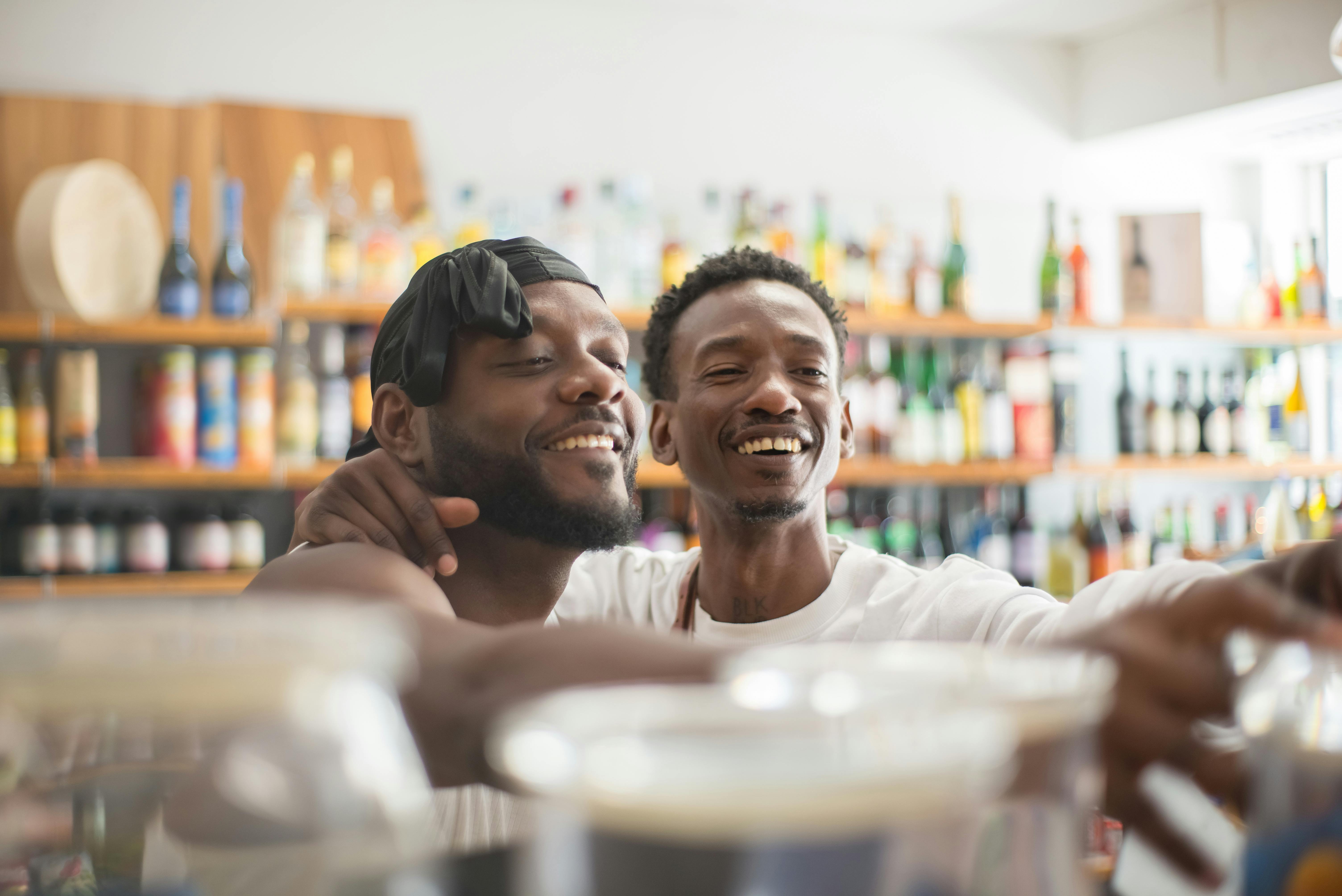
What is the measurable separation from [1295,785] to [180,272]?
3.24m

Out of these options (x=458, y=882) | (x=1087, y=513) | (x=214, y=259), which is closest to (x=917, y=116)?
(x=1087, y=513)

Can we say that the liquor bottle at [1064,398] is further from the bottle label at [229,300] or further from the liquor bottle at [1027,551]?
the bottle label at [229,300]

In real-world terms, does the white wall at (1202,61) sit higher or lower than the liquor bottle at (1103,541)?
higher

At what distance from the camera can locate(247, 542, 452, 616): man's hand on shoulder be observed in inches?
34.9

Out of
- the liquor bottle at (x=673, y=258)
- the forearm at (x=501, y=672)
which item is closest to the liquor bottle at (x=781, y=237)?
the liquor bottle at (x=673, y=258)

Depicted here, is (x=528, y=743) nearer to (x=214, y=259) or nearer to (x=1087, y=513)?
(x=214, y=259)

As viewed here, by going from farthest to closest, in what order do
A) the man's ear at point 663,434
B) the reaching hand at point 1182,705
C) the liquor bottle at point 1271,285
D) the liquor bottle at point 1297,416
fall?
the liquor bottle at point 1271,285, the liquor bottle at point 1297,416, the man's ear at point 663,434, the reaching hand at point 1182,705

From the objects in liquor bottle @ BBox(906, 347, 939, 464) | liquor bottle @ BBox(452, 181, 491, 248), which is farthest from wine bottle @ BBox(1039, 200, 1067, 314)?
liquor bottle @ BBox(452, 181, 491, 248)

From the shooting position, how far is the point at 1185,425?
402 cm

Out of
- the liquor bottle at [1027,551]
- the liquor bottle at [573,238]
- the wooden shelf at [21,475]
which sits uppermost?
the liquor bottle at [573,238]

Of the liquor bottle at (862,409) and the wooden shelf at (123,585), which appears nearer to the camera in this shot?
the wooden shelf at (123,585)

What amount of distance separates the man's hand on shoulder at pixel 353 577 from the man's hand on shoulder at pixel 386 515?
0.14 metres

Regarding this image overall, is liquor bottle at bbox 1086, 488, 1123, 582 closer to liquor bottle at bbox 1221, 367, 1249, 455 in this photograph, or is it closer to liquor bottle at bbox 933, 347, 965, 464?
liquor bottle at bbox 1221, 367, 1249, 455

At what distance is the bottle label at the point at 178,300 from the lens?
304 centimetres
